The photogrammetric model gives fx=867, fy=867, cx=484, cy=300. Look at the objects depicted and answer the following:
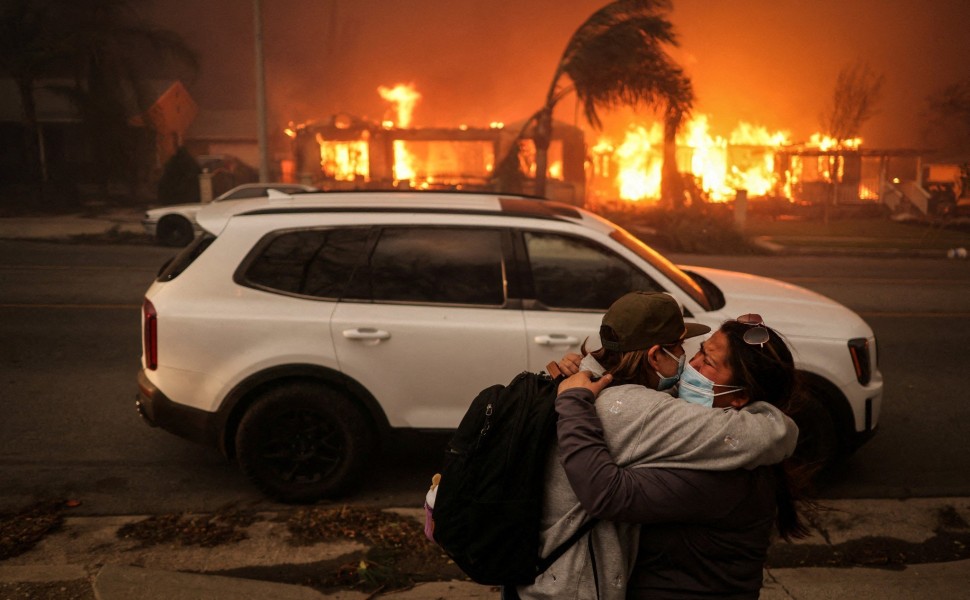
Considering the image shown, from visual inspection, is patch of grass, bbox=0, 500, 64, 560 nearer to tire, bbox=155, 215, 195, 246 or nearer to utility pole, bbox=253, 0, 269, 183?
tire, bbox=155, 215, 195, 246

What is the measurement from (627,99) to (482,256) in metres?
18.1

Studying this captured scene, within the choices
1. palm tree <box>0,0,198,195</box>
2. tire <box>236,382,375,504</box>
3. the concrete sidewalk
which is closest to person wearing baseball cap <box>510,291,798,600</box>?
the concrete sidewalk

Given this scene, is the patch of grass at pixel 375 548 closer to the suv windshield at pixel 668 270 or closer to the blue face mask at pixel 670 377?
the suv windshield at pixel 668 270

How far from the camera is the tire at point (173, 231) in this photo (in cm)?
1848

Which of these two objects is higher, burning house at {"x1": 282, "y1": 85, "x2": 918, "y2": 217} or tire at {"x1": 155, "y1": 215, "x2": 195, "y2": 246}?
burning house at {"x1": 282, "y1": 85, "x2": 918, "y2": 217}

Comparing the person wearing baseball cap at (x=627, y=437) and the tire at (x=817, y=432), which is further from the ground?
the person wearing baseball cap at (x=627, y=437)

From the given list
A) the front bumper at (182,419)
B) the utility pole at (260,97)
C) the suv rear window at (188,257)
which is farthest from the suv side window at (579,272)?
the utility pole at (260,97)

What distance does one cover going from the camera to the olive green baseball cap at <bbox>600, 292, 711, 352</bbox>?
2.26 metres

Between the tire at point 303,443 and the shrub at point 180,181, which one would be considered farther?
the shrub at point 180,181

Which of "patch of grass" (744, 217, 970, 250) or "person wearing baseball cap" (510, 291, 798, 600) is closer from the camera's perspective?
"person wearing baseball cap" (510, 291, 798, 600)

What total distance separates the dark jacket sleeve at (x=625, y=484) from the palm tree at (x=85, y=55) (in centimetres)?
3146

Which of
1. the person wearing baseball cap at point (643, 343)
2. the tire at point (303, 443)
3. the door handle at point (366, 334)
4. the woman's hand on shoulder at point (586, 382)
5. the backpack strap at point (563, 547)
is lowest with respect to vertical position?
the tire at point (303, 443)

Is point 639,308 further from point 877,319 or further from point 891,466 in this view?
point 877,319

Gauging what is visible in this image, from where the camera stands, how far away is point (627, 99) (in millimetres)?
22203
